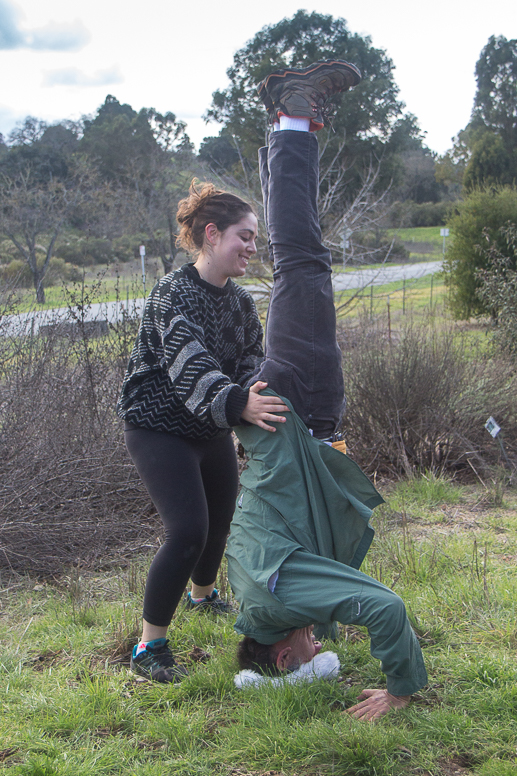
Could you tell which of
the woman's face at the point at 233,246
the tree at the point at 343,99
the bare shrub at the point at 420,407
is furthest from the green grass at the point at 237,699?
the tree at the point at 343,99

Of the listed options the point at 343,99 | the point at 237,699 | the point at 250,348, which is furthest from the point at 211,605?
the point at 343,99

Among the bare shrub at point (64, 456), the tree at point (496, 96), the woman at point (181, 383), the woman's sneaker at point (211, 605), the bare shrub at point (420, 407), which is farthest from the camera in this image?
the tree at point (496, 96)

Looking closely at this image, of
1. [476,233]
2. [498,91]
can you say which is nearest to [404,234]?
[498,91]

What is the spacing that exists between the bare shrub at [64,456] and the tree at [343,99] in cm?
2040

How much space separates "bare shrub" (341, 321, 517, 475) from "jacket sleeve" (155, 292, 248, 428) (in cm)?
348

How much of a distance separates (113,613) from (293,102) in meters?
2.42

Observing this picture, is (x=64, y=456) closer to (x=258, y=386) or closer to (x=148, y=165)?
(x=258, y=386)

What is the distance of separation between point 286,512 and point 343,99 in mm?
27081

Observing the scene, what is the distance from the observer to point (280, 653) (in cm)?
242

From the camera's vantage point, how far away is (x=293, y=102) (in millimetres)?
2531

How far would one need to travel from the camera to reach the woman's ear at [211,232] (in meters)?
2.62

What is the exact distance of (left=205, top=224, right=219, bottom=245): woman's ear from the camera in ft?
8.61

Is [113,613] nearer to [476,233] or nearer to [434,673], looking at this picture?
[434,673]

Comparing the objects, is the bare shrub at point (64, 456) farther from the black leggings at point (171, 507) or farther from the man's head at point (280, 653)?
the man's head at point (280, 653)
